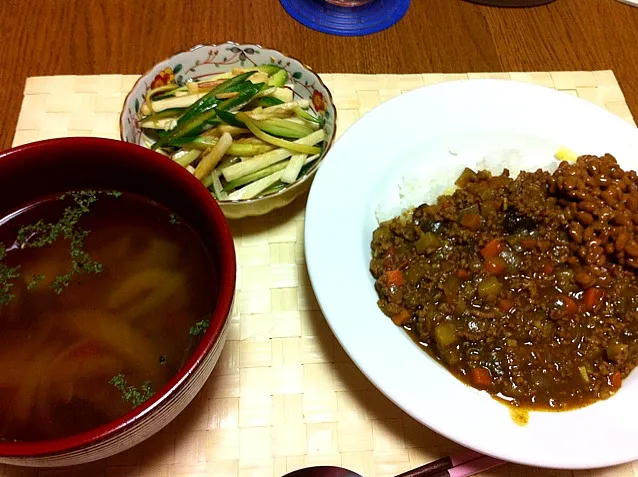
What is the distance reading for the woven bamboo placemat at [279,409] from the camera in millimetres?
1463

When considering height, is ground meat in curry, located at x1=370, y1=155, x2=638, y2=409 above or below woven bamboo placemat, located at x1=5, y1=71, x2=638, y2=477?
above

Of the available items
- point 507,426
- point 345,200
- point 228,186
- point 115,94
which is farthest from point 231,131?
point 507,426

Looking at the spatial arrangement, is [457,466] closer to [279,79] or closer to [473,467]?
[473,467]

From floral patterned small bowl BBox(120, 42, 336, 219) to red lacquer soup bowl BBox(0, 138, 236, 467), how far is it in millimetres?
459

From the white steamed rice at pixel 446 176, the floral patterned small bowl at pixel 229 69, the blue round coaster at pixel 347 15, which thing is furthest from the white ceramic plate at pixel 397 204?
the blue round coaster at pixel 347 15

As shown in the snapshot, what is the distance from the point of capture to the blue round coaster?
8.51 ft

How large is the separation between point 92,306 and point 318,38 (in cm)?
177

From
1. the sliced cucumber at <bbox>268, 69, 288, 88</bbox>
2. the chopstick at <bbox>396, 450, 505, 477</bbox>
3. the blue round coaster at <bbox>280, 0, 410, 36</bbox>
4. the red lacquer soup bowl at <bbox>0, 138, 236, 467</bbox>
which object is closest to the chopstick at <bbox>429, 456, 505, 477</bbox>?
the chopstick at <bbox>396, 450, 505, 477</bbox>

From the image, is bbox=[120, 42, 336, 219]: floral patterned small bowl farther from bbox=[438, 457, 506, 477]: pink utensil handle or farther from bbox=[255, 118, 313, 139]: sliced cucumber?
bbox=[438, 457, 506, 477]: pink utensil handle

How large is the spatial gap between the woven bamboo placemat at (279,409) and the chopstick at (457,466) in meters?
Result: 0.05

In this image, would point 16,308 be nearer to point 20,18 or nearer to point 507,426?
point 507,426

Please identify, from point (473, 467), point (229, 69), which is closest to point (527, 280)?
point (473, 467)

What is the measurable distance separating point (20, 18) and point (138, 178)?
1.68 m

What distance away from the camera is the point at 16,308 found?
1312 millimetres
